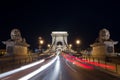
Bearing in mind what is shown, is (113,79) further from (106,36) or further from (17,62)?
(106,36)

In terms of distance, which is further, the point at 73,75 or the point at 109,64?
the point at 109,64

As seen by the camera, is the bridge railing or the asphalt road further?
the bridge railing

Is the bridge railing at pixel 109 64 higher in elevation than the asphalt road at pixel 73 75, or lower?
higher

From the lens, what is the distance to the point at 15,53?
2456 inches

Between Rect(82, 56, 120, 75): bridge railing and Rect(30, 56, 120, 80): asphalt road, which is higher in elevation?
Rect(82, 56, 120, 75): bridge railing

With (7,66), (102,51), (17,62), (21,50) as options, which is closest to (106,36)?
(102,51)

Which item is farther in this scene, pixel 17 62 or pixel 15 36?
pixel 15 36

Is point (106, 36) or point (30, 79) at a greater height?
point (106, 36)

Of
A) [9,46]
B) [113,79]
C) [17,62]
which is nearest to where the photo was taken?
[113,79]

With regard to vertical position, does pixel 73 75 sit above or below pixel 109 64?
below

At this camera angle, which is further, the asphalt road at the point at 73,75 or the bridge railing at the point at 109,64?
the bridge railing at the point at 109,64

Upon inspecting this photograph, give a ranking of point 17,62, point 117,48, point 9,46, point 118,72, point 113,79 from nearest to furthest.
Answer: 1. point 113,79
2. point 118,72
3. point 17,62
4. point 9,46
5. point 117,48

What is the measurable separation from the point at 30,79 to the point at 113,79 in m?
6.54

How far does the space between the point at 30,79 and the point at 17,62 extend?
1906 cm
